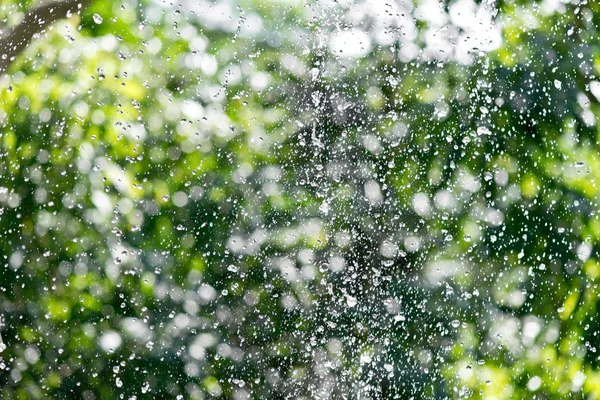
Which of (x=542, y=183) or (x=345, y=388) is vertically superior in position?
(x=542, y=183)

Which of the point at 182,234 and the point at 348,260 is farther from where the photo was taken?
the point at 182,234

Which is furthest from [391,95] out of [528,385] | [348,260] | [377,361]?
[528,385]

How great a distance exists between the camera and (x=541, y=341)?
46.8 inches

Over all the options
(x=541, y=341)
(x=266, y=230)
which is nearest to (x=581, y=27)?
(x=541, y=341)

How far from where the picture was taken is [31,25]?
1.13 meters

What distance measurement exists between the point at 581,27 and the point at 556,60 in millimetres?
83

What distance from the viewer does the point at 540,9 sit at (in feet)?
4.01

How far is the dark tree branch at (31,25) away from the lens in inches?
43.8

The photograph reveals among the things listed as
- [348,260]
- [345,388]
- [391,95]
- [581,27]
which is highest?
[581,27]

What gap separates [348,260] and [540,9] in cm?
60

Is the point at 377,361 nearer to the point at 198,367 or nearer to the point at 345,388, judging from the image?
the point at 345,388

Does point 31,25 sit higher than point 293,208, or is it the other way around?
point 31,25

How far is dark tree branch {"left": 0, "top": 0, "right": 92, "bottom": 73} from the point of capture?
3.65ft

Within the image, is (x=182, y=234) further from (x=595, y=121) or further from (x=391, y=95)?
(x=595, y=121)
